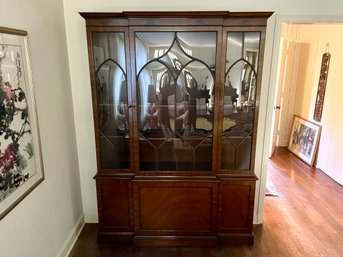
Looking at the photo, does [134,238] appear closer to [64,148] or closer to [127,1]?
[64,148]

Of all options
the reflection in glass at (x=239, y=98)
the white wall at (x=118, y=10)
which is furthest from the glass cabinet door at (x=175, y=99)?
the white wall at (x=118, y=10)

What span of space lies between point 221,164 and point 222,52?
1010 millimetres

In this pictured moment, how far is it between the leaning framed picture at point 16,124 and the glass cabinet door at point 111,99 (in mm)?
596

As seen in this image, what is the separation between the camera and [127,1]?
94.0 inches

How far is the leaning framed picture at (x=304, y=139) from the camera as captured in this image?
4.42 m

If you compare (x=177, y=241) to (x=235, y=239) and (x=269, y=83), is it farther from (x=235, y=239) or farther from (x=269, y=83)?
(x=269, y=83)

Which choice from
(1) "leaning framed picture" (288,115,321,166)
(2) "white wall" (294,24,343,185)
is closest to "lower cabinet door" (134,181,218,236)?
(2) "white wall" (294,24,343,185)

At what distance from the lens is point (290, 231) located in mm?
2809

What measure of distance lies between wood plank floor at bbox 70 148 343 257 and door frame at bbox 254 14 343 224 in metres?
0.37

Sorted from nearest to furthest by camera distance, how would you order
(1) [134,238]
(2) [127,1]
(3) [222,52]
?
1. (3) [222,52]
2. (2) [127,1]
3. (1) [134,238]

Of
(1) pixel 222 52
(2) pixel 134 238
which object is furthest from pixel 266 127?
(2) pixel 134 238

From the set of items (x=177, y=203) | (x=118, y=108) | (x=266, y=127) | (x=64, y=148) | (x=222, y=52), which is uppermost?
(x=222, y=52)

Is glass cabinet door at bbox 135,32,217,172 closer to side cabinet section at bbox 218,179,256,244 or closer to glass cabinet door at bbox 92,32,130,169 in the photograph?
glass cabinet door at bbox 92,32,130,169

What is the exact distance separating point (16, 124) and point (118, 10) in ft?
4.50
